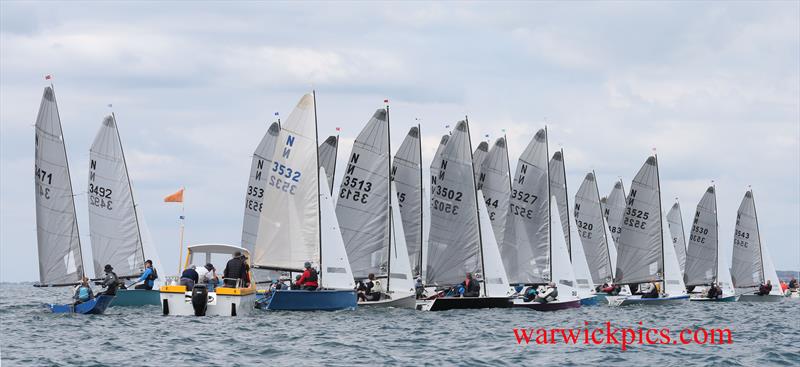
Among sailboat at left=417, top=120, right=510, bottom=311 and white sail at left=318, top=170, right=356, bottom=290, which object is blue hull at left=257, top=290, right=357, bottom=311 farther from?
sailboat at left=417, top=120, right=510, bottom=311

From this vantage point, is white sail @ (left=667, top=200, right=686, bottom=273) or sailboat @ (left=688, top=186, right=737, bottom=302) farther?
white sail @ (left=667, top=200, right=686, bottom=273)

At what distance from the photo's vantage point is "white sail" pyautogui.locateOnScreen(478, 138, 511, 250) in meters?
51.6

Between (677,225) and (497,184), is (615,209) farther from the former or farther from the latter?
(497,184)

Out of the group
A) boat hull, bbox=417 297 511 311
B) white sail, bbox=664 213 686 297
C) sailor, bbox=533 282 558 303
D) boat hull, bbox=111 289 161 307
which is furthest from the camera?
white sail, bbox=664 213 686 297

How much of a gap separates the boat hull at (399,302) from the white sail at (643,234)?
1543 centimetres

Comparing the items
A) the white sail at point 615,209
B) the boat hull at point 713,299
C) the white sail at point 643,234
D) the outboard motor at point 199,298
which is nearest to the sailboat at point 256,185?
the white sail at point 643,234

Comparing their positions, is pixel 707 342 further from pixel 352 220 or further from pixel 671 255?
pixel 671 255

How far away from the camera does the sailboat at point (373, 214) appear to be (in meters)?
42.9

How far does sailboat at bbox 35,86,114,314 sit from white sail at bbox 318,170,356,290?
32.1ft

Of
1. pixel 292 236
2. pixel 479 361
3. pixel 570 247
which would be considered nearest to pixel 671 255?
pixel 570 247

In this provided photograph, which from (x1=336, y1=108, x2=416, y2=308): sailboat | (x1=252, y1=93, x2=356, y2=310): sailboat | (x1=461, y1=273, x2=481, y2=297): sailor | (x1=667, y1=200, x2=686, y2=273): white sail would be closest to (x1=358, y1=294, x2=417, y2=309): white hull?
(x1=336, y1=108, x2=416, y2=308): sailboat

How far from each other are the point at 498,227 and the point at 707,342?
22.9 metres

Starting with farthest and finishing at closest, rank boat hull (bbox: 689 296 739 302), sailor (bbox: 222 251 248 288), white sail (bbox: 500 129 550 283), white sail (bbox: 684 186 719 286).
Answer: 1. white sail (bbox: 684 186 719 286)
2. boat hull (bbox: 689 296 739 302)
3. white sail (bbox: 500 129 550 283)
4. sailor (bbox: 222 251 248 288)

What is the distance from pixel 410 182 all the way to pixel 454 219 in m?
2.99
